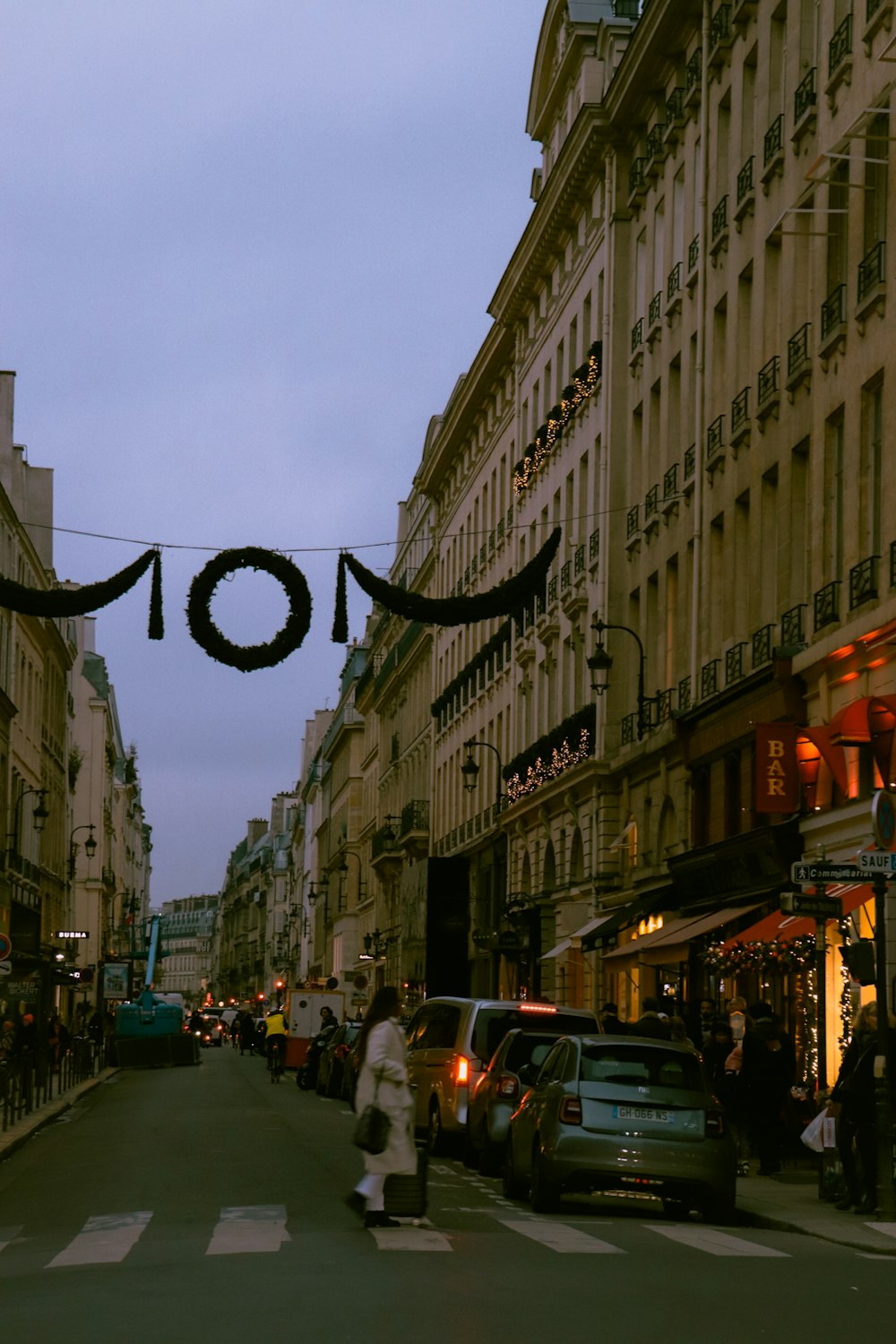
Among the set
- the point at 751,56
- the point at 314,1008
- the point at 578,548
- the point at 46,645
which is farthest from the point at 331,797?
the point at 751,56

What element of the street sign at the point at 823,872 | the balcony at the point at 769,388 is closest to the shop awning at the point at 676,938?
the balcony at the point at 769,388

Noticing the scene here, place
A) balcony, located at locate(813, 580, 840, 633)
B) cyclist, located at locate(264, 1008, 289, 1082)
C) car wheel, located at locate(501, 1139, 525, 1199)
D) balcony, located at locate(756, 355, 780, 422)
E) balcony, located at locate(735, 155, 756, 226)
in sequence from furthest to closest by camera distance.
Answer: cyclist, located at locate(264, 1008, 289, 1082)
balcony, located at locate(735, 155, 756, 226)
balcony, located at locate(756, 355, 780, 422)
balcony, located at locate(813, 580, 840, 633)
car wheel, located at locate(501, 1139, 525, 1199)

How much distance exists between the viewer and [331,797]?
133 m

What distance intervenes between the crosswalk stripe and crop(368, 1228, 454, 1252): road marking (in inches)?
→ 104

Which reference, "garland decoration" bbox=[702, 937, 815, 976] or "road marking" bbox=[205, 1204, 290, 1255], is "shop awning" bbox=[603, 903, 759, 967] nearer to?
"garland decoration" bbox=[702, 937, 815, 976]

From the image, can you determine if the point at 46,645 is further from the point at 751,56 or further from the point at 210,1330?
the point at 210,1330

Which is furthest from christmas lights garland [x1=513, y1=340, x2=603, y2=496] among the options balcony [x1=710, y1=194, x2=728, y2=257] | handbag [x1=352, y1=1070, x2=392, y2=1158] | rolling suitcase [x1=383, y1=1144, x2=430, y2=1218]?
handbag [x1=352, y1=1070, x2=392, y2=1158]

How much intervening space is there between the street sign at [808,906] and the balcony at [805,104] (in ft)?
46.0

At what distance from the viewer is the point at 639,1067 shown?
18.7m

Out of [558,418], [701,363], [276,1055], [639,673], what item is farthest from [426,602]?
[276,1055]

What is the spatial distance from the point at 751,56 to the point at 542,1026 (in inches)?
689

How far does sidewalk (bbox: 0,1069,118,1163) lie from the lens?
91.7 feet

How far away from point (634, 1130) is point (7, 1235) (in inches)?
197

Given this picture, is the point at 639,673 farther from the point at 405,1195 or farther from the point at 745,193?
the point at 405,1195
